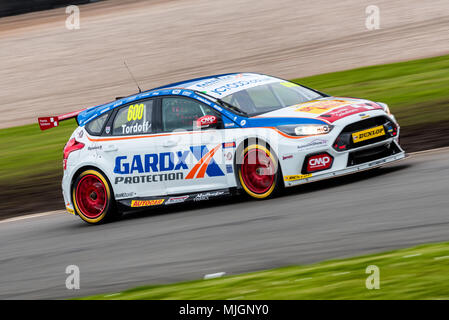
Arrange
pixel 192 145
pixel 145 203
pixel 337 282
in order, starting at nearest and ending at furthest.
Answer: pixel 337 282 → pixel 192 145 → pixel 145 203

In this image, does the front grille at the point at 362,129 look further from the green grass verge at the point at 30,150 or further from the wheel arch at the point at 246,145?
the green grass verge at the point at 30,150

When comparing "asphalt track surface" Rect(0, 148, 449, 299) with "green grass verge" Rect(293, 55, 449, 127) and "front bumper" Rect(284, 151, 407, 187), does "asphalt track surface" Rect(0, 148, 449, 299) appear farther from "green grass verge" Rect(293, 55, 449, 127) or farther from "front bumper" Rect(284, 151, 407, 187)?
"green grass verge" Rect(293, 55, 449, 127)

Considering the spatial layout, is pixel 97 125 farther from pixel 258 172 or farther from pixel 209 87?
pixel 258 172

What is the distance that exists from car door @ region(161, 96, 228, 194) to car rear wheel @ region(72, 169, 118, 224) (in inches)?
43.2

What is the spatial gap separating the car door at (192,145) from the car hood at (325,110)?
2.19ft

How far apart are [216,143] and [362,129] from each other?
1.77m

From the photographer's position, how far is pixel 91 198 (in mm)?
10508

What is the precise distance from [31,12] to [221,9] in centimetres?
810

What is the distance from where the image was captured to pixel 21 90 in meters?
21.8

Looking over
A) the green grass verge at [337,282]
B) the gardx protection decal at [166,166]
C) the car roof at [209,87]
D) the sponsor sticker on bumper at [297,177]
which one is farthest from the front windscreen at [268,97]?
the green grass verge at [337,282]

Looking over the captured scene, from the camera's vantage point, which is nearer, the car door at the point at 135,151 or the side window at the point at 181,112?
the side window at the point at 181,112

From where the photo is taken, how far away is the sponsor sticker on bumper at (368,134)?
888 cm

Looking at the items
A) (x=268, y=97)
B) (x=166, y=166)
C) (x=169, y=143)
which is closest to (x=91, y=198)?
(x=166, y=166)

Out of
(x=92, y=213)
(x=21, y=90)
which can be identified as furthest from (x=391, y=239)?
(x=21, y=90)
